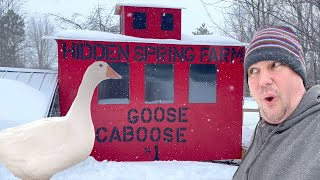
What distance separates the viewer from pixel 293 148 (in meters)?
1.16

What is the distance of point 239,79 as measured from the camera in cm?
777

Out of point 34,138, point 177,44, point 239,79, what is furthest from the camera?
point 239,79

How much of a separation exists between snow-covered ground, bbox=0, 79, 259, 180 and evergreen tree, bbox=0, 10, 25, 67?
21078mm

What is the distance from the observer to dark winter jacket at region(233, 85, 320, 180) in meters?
1.09

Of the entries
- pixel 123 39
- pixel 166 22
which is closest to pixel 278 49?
pixel 123 39

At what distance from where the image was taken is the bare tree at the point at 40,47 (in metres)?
38.1

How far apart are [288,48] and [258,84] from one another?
17 cm

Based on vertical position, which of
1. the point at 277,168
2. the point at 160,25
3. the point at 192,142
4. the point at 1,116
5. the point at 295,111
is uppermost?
the point at 160,25

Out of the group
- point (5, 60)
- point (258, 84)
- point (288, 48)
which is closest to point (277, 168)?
point (258, 84)

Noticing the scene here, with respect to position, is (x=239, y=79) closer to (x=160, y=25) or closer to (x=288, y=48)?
(x=160, y=25)

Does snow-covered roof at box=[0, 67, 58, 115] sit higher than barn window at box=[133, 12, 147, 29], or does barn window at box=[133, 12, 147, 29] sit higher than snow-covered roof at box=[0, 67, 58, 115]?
barn window at box=[133, 12, 147, 29]

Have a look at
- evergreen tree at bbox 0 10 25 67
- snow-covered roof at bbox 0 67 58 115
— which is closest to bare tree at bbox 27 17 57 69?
evergreen tree at bbox 0 10 25 67

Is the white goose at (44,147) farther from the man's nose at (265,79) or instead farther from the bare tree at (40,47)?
the bare tree at (40,47)

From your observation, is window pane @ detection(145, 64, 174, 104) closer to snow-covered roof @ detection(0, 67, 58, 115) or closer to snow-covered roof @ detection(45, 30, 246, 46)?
snow-covered roof @ detection(45, 30, 246, 46)
